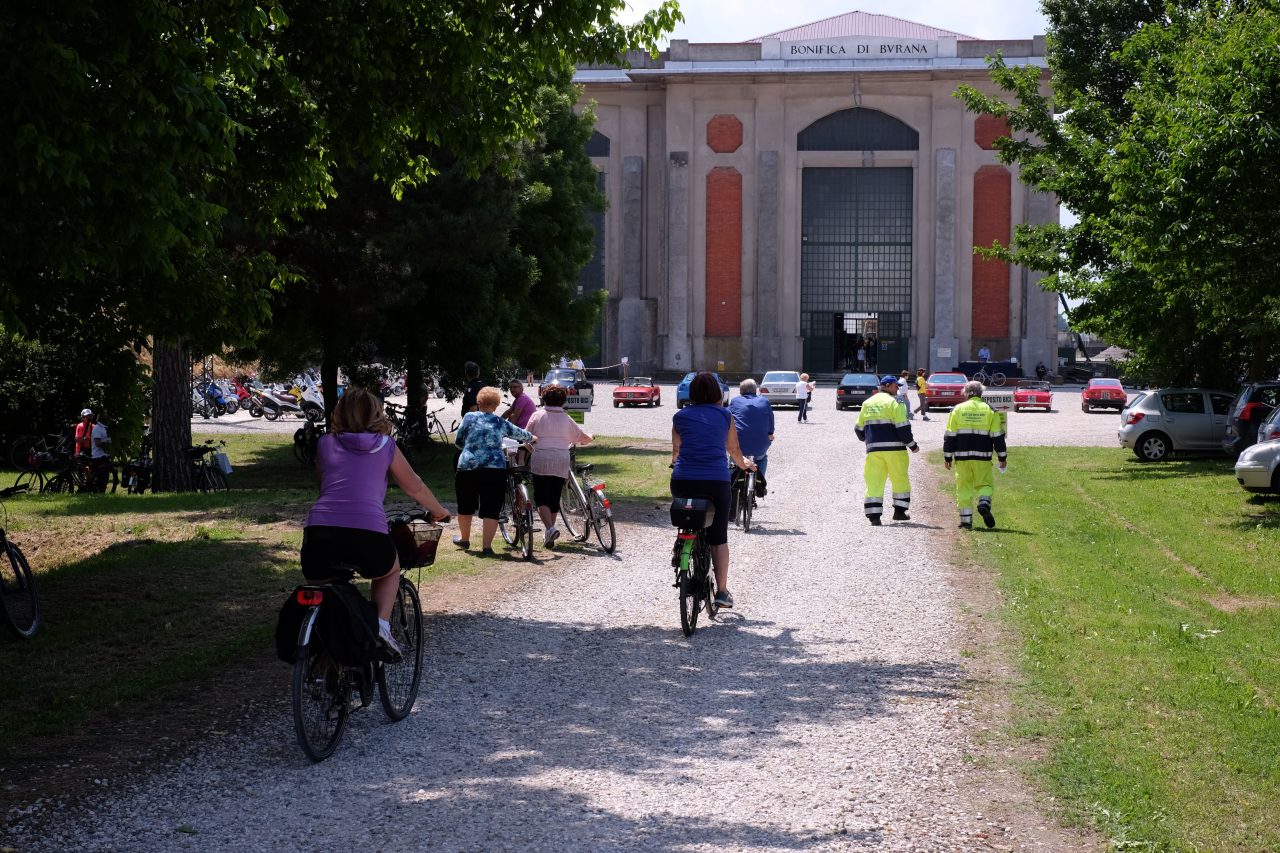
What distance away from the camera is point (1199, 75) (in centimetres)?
1742

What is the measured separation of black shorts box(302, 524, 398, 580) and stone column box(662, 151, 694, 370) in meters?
72.4

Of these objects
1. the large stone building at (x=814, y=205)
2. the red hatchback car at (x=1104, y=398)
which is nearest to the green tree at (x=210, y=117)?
the red hatchback car at (x=1104, y=398)

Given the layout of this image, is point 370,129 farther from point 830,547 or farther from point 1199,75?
point 1199,75

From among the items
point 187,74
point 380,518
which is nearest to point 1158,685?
point 380,518

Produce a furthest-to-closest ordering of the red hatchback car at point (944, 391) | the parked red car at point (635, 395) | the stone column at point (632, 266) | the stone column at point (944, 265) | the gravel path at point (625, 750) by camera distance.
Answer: the stone column at point (632, 266) → the stone column at point (944, 265) → the parked red car at point (635, 395) → the red hatchback car at point (944, 391) → the gravel path at point (625, 750)

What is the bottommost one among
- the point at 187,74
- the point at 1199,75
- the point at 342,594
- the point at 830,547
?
the point at 830,547

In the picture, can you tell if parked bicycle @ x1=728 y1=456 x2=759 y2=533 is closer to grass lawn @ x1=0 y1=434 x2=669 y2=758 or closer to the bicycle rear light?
grass lawn @ x1=0 y1=434 x2=669 y2=758

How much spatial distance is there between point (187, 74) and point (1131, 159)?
14598 mm

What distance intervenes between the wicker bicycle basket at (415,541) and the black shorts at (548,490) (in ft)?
21.7

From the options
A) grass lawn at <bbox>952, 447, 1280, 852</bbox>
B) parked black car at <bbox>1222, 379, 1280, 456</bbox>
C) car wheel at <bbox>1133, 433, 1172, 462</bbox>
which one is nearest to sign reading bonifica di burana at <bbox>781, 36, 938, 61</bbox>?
car wheel at <bbox>1133, 433, 1172, 462</bbox>

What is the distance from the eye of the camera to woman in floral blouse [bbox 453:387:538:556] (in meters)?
13.9

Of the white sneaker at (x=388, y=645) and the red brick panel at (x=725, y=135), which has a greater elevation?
the red brick panel at (x=725, y=135)

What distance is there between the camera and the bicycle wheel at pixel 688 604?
31.8 feet

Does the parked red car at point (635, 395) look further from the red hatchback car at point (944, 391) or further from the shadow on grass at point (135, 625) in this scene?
the shadow on grass at point (135, 625)
